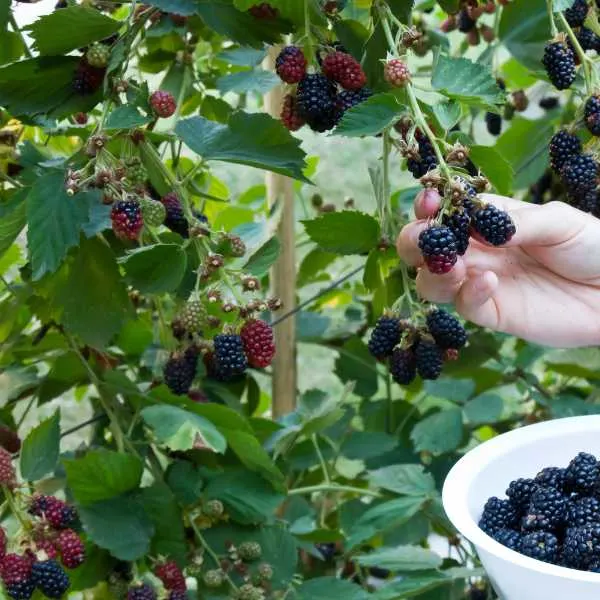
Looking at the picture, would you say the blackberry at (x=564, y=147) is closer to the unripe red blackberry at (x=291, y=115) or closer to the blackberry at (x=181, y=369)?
the unripe red blackberry at (x=291, y=115)

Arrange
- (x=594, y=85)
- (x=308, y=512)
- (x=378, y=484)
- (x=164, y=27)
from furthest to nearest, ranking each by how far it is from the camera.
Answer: (x=308, y=512) → (x=378, y=484) → (x=164, y=27) → (x=594, y=85)

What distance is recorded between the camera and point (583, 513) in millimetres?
932

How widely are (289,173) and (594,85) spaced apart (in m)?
0.28

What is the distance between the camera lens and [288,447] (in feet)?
4.56

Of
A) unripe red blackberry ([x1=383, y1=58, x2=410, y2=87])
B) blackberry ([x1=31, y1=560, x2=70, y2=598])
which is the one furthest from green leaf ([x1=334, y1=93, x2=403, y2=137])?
blackberry ([x1=31, y1=560, x2=70, y2=598])

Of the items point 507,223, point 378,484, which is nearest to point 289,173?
point 507,223

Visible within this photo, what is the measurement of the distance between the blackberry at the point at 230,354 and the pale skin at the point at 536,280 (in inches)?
6.4

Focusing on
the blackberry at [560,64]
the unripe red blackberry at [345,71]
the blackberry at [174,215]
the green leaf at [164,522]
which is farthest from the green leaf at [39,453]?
the blackberry at [560,64]

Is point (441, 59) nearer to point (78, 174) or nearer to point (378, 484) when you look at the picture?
point (78, 174)

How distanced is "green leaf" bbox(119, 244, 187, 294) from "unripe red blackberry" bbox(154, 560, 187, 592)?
306mm

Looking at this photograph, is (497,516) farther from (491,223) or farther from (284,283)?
(284,283)

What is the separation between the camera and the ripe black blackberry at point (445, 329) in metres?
1.03

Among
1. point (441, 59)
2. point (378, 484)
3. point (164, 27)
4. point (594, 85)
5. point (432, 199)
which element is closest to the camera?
point (432, 199)

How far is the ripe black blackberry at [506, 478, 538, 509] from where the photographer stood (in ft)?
3.10
